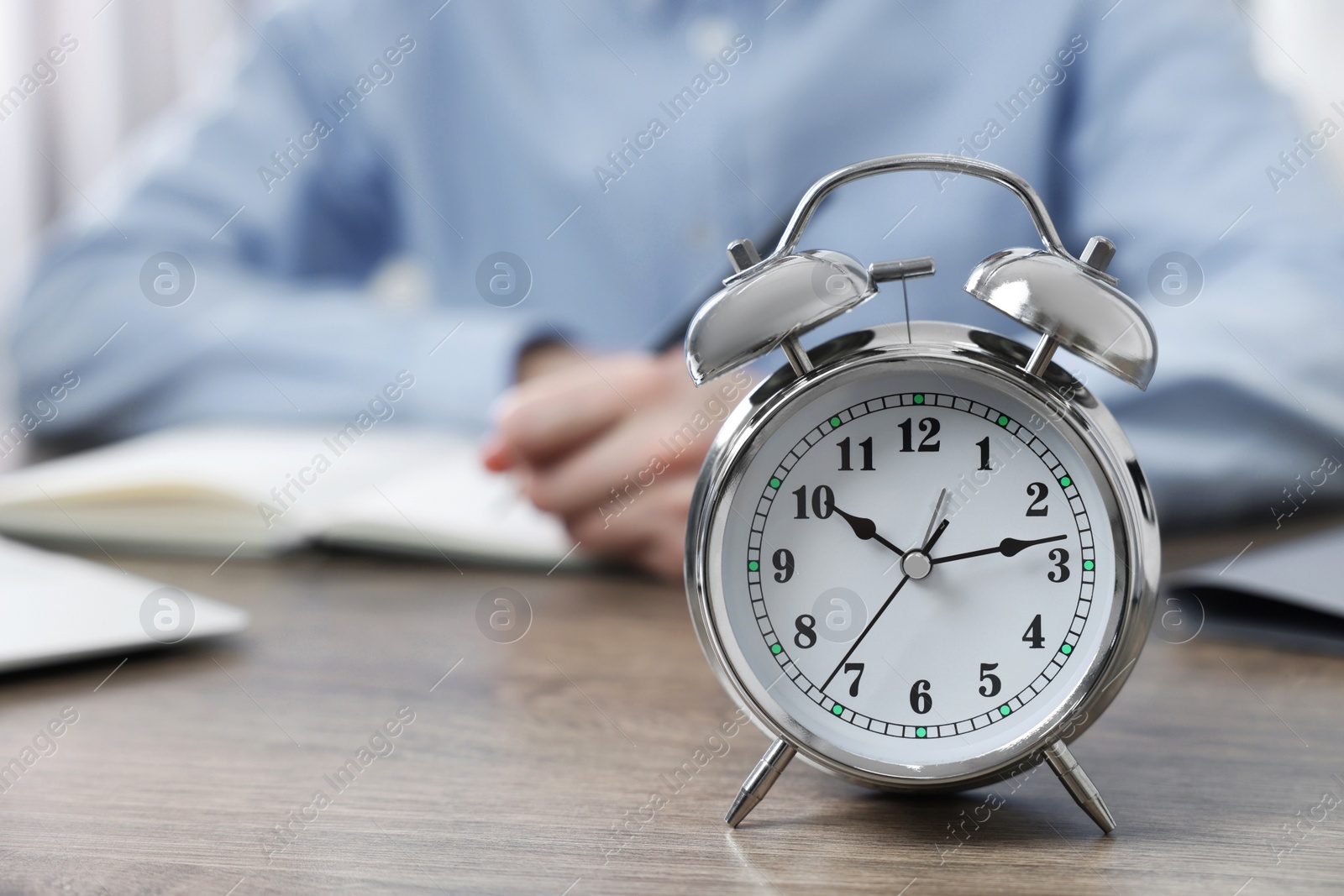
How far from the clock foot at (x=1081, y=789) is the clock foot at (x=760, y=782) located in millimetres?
129

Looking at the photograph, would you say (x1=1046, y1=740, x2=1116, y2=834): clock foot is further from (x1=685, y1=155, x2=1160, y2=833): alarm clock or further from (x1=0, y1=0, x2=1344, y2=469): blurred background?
(x1=0, y1=0, x2=1344, y2=469): blurred background

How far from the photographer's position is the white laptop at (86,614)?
773 millimetres

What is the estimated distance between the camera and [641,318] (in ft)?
5.88

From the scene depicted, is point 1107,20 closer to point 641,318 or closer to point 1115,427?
point 641,318

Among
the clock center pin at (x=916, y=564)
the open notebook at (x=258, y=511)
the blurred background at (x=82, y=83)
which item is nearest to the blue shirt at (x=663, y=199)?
the open notebook at (x=258, y=511)

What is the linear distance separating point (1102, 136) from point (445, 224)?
44.7 inches

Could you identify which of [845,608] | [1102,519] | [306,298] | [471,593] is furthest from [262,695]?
[306,298]

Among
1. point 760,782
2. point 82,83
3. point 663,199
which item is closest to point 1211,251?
point 663,199

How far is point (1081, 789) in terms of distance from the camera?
515mm

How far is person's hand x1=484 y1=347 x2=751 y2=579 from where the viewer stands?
1067 mm

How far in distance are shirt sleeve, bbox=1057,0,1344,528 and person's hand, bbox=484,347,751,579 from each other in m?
0.47

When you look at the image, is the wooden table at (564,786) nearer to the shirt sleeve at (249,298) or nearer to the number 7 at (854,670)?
the number 7 at (854,670)

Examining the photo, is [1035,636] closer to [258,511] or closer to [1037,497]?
[1037,497]

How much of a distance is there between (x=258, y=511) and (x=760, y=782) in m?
0.76
